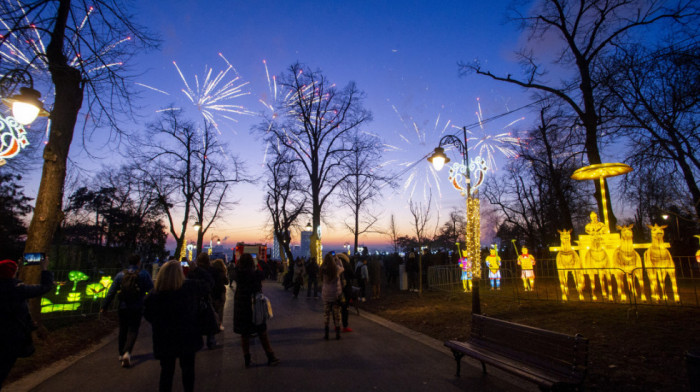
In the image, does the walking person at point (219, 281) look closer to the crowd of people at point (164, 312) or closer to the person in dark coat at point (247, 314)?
the crowd of people at point (164, 312)

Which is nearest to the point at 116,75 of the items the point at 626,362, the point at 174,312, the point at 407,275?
the point at 174,312

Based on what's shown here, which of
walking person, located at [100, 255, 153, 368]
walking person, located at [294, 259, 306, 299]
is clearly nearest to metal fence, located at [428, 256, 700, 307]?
walking person, located at [294, 259, 306, 299]

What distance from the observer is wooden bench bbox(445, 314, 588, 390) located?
3596 mm

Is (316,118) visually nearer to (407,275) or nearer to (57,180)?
(407,275)

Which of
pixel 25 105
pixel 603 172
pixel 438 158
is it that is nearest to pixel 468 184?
pixel 438 158

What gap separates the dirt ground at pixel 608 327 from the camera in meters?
4.48

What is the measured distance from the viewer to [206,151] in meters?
28.3

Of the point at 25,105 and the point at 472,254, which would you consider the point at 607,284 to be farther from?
the point at 25,105

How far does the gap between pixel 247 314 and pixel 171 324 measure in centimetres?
189

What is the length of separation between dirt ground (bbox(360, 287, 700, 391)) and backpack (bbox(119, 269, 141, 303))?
5146 millimetres

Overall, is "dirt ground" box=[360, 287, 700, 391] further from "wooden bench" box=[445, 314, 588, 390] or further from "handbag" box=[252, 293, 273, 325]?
"handbag" box=[252, 293, 273, 325]

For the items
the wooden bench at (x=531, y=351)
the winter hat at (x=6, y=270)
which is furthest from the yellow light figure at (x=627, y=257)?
the winter hat at (x=6, y=270)

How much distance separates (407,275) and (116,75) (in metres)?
14.4

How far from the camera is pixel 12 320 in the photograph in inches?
139
